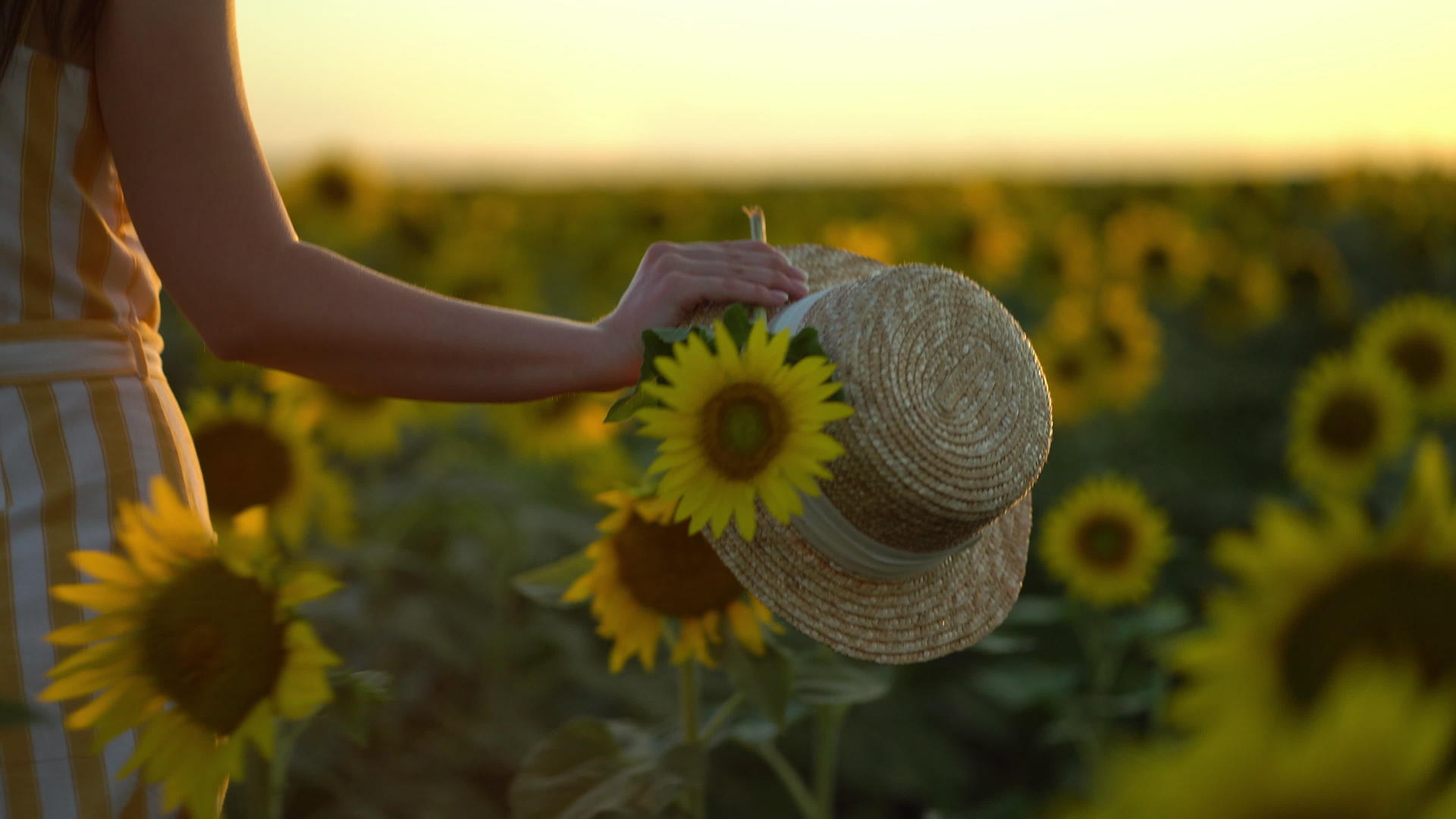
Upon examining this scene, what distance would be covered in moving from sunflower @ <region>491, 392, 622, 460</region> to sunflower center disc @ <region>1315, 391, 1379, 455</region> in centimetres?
221

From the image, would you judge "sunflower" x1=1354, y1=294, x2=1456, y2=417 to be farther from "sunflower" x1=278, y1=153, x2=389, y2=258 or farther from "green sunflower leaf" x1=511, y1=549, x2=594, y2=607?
"sunflower" x1=278, y1=153, x2=389, y2=258

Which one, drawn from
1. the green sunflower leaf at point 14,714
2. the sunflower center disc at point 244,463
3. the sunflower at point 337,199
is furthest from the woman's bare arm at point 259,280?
the sunflower at point 337,199

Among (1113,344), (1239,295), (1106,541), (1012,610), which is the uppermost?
(1239,295)

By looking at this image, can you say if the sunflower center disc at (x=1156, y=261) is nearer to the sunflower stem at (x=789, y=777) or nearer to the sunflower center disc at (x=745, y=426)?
the sunflower stem at (x=789, y=777)

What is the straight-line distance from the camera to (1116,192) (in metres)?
9.97

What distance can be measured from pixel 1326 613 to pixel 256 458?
2326mm

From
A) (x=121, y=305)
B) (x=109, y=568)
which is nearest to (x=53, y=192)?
(x=121, y=305)

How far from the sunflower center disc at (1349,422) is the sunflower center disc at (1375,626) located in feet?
10.8

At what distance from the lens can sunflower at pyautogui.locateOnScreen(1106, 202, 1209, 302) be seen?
6.25 metres

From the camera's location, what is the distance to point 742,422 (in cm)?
128

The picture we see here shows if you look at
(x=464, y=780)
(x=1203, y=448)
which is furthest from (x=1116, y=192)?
(x=464, y=780)

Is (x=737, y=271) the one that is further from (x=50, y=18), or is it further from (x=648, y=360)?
(x=50, y=18)

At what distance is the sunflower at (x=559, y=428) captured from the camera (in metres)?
3.94

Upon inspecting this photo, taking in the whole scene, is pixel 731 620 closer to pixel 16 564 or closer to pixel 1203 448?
pixel 16 564
